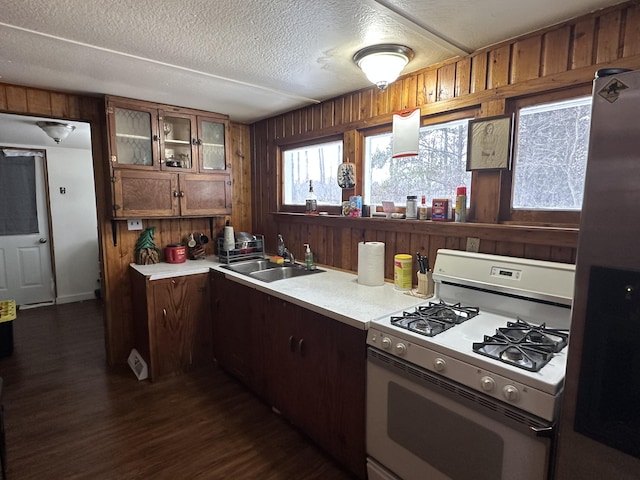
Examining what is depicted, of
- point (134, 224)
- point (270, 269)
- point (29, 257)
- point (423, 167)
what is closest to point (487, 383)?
point (423, 167)

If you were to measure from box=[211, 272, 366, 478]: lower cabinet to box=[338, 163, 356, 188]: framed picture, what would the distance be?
961mm

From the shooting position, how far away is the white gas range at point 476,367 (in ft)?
3.67

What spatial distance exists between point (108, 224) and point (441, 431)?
9.05ft

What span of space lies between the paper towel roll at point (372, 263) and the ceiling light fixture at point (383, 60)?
94cm

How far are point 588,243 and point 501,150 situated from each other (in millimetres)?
938

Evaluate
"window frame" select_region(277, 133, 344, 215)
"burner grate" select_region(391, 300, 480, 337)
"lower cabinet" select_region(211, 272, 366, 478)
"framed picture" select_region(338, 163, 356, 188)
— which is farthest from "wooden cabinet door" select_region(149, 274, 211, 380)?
"burner grate" select_region(391, 300, 480, 337)

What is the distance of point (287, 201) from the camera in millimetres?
3262

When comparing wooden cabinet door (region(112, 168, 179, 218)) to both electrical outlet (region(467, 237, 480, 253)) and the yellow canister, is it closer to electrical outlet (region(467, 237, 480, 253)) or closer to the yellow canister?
the yellow canister

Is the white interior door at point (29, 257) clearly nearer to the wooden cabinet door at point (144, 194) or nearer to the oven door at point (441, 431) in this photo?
the wooden cabinet door at point (144, 194)

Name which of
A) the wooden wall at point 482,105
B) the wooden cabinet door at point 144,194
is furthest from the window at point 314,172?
the wooden cabinet door at point 144,194

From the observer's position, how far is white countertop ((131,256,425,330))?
1746 millimetres

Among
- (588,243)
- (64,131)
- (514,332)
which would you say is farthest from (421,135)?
(64,131)

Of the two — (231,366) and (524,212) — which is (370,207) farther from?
(231,366)

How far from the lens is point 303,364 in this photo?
200cm
